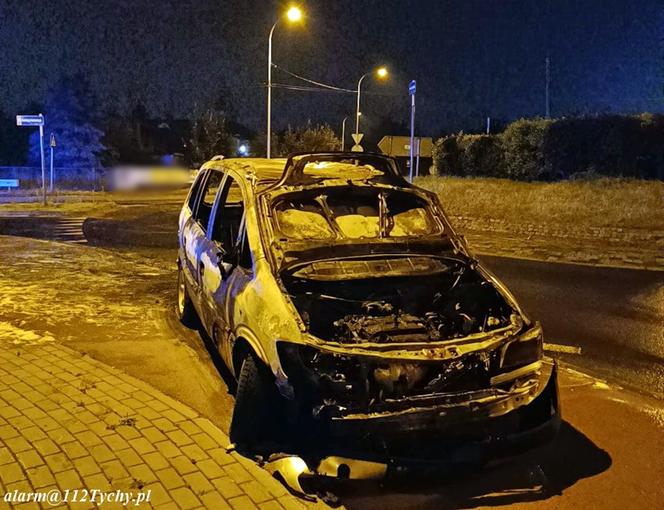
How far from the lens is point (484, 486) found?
3.92 m

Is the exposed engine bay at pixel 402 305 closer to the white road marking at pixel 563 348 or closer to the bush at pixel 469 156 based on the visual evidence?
the white road marking at pixel 563 348

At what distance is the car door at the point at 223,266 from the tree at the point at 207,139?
183ft

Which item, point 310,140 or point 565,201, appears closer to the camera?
point 565,201

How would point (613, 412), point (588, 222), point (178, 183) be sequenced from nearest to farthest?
point (613, 412) < point (588, 222) < point (178, 183)

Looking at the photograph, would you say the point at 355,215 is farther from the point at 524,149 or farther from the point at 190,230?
the point at 524,149

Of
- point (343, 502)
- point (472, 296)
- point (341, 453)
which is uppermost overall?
point (472, 296)

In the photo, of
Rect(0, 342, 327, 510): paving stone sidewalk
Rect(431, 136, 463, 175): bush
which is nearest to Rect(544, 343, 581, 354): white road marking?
Rect(0, 342, 327, 510): paving stone sidewalk

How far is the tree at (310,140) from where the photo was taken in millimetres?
52281

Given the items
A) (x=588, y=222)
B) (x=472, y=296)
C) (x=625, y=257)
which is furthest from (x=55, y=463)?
(x=588, y=222)

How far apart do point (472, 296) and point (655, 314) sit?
4802 millimetres

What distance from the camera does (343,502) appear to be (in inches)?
146

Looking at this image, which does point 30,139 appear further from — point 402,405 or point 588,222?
point 402,405

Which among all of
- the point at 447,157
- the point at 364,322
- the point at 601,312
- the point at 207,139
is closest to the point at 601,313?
the point at 601,312

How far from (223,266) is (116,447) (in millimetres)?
1523
